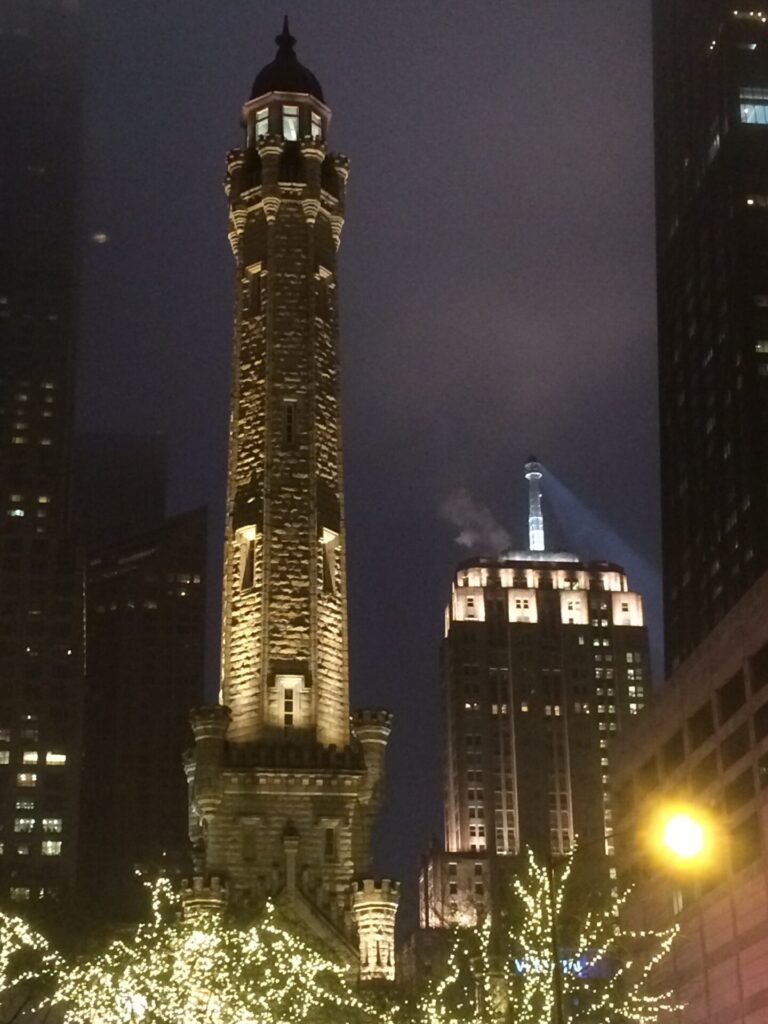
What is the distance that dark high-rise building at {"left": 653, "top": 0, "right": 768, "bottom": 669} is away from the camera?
148500mm

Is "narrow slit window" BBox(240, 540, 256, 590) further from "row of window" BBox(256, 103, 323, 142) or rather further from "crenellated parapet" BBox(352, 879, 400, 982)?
"row of window" BBox(256, 103, 323, 142)

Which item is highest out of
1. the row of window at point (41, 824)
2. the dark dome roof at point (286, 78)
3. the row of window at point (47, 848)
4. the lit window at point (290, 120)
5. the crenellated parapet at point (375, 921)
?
the dark dome roof at point (286, 78)

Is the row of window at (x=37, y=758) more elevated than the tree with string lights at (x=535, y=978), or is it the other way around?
the row of window at (x=37, y=758)

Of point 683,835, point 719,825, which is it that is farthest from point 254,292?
point 683,835

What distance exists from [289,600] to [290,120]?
30376 millimetres

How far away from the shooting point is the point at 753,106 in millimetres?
163500

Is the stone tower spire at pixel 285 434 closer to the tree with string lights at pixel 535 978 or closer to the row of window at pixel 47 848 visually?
the tree with string lights at pixel 535 978

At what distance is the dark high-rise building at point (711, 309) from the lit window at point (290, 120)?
66567 millimetres

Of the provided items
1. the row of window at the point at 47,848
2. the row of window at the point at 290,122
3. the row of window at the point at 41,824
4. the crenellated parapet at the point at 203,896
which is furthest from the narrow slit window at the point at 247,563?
the row of window at the point at 41,824

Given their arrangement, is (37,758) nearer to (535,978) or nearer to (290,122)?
(290,122)

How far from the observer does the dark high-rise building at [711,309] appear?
14850 cm

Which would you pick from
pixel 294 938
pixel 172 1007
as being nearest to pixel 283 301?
pixel 294 938

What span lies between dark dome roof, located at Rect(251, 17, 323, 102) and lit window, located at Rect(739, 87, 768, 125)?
265 ft

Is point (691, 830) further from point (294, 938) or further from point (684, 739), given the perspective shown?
point (684, 739)
